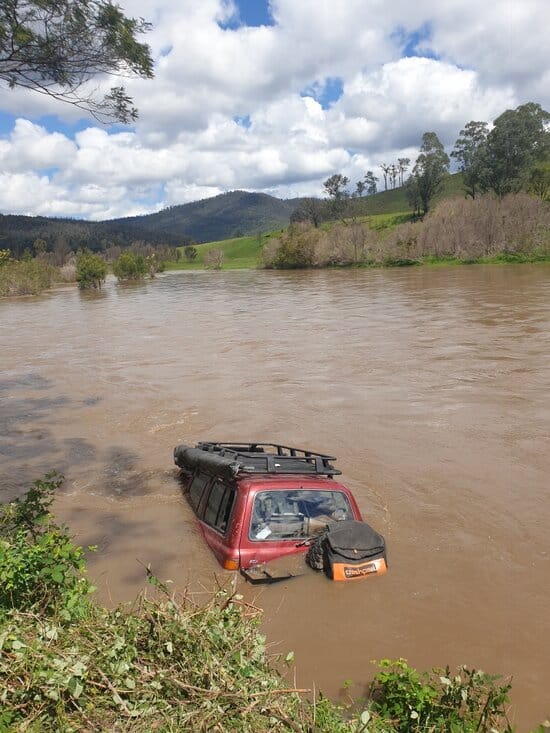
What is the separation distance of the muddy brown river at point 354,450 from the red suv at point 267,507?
0.40 m

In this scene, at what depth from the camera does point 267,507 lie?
5.81 metres

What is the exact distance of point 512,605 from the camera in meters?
5.96

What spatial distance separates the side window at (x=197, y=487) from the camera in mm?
7261

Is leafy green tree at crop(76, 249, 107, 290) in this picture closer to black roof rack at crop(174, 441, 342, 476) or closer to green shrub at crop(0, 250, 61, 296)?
green shrub at crop(0, 250, 61, 296)

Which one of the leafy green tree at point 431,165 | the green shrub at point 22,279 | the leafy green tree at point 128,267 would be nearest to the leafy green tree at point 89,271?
the green shrub at point 22,279

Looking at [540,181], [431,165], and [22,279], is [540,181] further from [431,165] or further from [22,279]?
[22,279]

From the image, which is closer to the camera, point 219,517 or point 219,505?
point 219,517

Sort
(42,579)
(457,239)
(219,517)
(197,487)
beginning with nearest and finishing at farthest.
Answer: (42,579) → (219,517) → (197,487) → (457,239)

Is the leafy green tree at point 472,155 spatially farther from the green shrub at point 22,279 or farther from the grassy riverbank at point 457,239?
the green shrub at point 22,279

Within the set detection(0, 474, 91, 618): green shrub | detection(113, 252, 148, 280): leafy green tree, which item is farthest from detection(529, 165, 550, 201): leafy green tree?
detection(0, 474, 91, 618): green shrub

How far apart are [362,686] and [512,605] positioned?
2233 millimetres

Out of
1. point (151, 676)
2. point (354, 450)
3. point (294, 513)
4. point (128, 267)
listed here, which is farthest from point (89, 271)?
point (151, 676)

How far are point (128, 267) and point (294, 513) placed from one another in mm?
72526

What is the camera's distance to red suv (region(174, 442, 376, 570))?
18.8 feet
